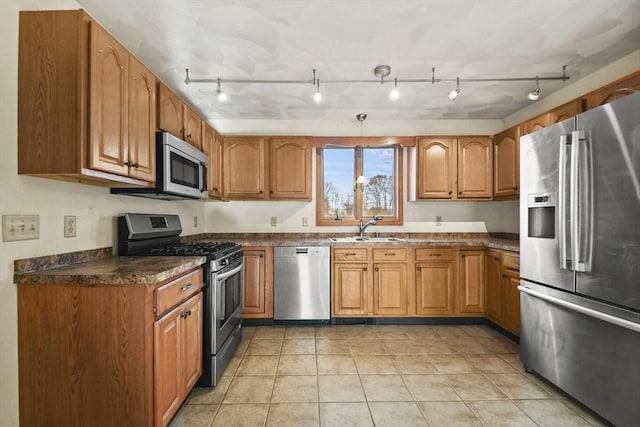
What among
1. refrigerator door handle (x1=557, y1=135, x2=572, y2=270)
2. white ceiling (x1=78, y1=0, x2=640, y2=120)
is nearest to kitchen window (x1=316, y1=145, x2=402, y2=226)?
white ceiling (x1=78, y1=0, x2=640, y2=120)

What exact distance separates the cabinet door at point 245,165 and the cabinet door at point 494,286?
2.72 metres

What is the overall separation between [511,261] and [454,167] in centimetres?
131

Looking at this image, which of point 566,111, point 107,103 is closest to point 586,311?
point 566,111

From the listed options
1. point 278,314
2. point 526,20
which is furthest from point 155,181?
point 526,20

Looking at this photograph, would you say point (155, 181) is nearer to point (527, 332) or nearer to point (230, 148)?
point (230, 148)

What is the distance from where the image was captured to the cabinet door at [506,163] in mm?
3183

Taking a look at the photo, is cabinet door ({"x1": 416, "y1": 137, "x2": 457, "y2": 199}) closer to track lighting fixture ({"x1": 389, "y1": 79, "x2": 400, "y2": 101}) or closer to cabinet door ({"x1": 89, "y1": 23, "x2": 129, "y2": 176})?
track lighting fixture ({"x1": 389, "y1": 79, "x2": 400, "y2": 101})

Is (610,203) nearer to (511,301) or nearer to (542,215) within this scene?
(542,215)

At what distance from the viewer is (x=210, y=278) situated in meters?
2.20

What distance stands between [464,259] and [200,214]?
10.6 feet

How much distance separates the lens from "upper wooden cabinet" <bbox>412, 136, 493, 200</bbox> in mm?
3631

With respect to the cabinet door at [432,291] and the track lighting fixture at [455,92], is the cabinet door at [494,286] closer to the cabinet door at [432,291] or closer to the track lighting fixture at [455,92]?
the cabinet door at [432,291]

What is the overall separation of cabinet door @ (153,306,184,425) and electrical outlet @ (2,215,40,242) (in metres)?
0.78

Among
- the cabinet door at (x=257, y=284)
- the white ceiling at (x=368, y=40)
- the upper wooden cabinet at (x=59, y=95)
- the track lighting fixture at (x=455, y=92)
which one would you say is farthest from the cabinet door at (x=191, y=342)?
A: the track lighting fixture at (x=455, y=92)
